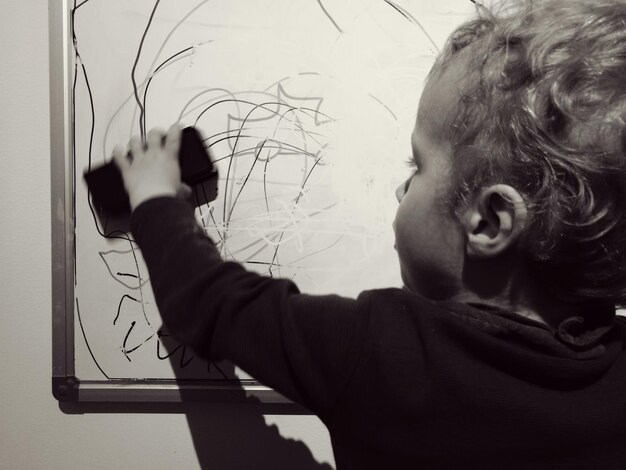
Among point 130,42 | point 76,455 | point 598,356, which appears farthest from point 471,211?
point 76,455

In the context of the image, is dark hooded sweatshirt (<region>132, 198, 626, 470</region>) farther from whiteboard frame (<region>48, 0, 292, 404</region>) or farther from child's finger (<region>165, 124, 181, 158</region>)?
whiteboard frame (<region>48, 0, 292, 404</region>)

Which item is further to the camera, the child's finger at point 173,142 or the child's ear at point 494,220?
the child's finger at point 173,142

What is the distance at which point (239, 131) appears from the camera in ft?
1.97

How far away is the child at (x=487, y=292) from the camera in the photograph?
0.31 meters

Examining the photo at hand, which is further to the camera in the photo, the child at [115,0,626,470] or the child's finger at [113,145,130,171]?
the child's finger at [113,145,130,171]

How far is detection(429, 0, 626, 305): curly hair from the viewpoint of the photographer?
0.30 m

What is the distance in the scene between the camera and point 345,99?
1.98 feet

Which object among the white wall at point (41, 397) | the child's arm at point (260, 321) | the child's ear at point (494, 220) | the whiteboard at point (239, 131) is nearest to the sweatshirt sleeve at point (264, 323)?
the child's arm at point (260, 321)

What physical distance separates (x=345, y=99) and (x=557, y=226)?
1.20 feet

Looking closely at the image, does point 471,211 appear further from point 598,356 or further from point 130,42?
point 130,42

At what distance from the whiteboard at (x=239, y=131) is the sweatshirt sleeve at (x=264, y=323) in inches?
9.5

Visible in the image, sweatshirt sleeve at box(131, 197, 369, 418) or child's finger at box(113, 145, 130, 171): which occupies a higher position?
child's finger at box(113, 145, 130, 171)

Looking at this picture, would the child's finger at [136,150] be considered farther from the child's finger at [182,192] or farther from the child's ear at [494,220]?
the child's ear at [494,220]

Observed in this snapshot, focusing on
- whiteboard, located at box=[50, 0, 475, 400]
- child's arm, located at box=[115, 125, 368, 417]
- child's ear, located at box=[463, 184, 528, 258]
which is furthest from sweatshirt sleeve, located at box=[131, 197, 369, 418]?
whiteboard, located at box=[50, 0, 475, 400]
